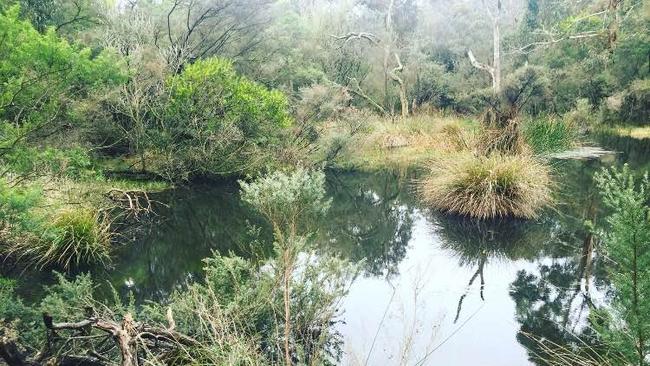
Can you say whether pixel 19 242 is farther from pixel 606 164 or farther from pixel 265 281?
pixel 606 164

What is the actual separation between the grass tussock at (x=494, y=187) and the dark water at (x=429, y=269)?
29cm

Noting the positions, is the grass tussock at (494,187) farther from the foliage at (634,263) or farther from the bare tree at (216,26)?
the bare tree at (216,26)

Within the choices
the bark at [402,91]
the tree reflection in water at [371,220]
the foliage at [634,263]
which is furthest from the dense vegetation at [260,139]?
the tree reflection in water at [371,220]

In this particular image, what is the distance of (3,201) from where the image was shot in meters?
4.25

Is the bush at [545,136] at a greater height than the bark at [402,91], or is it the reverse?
the bush at [545,136]

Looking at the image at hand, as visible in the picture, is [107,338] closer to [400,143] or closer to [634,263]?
[634,263]

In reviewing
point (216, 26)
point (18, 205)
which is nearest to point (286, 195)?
point (18, 205)

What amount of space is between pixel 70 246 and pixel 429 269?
17.0ft

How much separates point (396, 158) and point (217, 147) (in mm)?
7534

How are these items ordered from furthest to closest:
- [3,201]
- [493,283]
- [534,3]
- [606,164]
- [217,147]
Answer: [534,3] < [606,164] < [217,147] < [493,283] < [3,201]

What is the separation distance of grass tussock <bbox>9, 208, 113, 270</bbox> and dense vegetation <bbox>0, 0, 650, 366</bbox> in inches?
1.3

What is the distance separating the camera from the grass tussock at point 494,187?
411 inches

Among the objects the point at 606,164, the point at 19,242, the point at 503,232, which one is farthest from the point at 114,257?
the point at 606,164

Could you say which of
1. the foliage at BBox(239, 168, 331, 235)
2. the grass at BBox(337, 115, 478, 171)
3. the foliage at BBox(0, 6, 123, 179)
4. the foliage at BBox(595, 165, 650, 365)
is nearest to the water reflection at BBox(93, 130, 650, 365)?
the foliage at BBox(239, 168, 331, 235)
